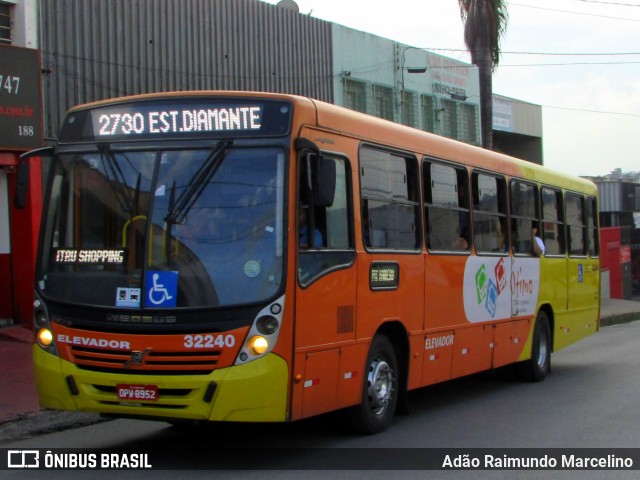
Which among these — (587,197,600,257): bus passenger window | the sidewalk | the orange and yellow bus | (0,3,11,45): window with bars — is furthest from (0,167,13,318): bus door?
(587,197,600,257): bus passenger window

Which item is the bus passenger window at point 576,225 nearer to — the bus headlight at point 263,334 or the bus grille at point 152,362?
the bus headlight at point 263,334

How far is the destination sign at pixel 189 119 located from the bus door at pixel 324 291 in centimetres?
48

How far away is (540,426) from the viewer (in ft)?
31.6

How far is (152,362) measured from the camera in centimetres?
730

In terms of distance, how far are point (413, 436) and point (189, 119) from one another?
3853 mm

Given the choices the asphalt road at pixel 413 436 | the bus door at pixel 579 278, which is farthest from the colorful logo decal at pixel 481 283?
the bus door at pixel 579 278

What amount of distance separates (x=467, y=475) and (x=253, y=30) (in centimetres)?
1498

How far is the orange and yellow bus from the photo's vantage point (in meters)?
7.25

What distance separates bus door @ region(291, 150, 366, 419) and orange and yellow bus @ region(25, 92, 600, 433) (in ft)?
0.06

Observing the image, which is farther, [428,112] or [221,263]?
[428,112]

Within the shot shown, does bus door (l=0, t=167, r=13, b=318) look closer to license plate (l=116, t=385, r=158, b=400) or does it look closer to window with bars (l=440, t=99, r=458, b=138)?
license plate (l=116, t=385, r=158, b=400)

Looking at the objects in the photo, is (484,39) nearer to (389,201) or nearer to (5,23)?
(5,23)

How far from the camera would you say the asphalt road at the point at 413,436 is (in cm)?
756

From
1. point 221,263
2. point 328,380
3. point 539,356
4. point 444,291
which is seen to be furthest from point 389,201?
point 539,356
